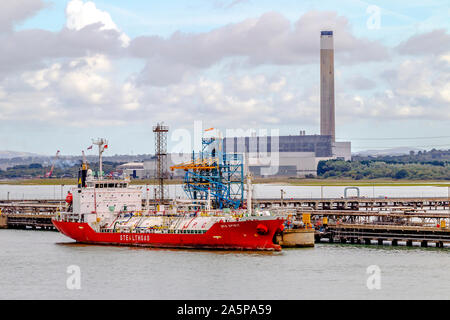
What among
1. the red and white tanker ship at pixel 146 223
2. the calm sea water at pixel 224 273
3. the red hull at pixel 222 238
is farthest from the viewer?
the red and white tanker ship at pixel 146 223

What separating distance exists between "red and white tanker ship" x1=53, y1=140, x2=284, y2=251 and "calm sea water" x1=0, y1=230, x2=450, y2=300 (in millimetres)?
1829

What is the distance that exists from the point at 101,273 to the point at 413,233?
35.5m

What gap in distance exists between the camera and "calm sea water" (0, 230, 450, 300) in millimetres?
49562

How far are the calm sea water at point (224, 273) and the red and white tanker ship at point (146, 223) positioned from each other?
1829 mm

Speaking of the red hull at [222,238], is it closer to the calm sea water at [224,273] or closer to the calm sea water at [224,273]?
the calm sea water at [224,273]

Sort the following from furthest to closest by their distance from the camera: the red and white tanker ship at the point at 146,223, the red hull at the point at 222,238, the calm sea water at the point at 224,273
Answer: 1. the red and white tanker ship at the point at 146,223
2. the red hull at the point at 222,238
3. the calm sea water at the point at 224,273

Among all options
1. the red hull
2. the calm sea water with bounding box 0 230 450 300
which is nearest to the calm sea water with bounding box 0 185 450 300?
the calm sea water with bounding box 0 230 450 300

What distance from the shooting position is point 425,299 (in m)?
46.9

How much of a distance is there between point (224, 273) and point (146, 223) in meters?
22.5

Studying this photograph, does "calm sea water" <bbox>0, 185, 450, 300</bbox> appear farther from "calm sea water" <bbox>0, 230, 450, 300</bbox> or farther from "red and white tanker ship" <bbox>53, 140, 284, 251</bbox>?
"red and white tanker ship" <bbox>53, 140, 284, 251</bbox>

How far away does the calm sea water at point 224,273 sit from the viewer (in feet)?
163

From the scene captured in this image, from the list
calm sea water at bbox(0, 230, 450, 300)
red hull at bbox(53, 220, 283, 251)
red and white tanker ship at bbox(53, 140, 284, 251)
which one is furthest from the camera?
red and white tanker ship at bbox(53, 140, 284, 251)

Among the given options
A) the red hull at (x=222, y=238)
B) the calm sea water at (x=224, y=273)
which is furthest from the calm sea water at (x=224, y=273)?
the red hull at (x=222, y=238)
